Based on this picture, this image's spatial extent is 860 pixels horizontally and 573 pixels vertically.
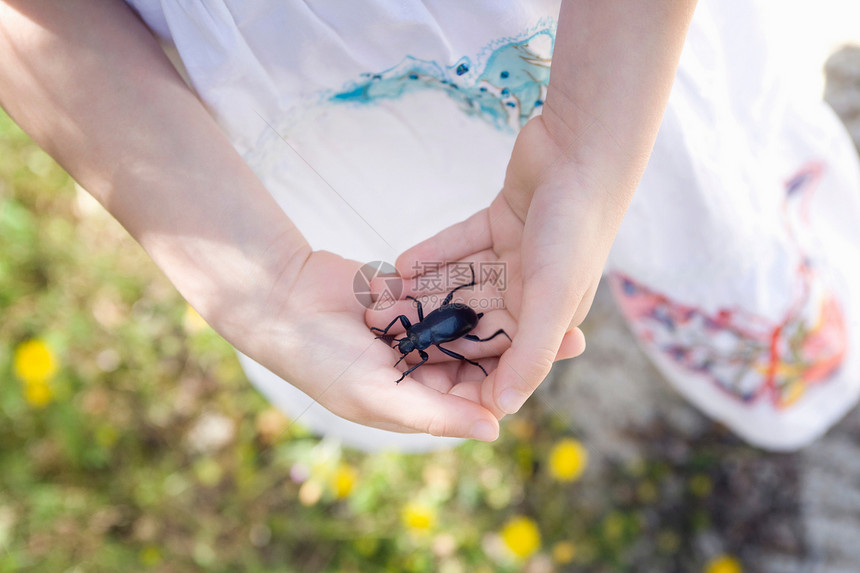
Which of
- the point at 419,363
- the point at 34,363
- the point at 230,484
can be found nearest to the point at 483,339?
the point at 419,363

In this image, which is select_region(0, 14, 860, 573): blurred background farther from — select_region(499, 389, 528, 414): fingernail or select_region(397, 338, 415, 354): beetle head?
select_region(499, 389, 528, 414): fingernail

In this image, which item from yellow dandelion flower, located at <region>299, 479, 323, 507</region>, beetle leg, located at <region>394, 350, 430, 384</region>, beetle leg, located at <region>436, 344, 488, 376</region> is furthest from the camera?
yellow dandelion flower, located at <region>299, 479, 323, 507</region>

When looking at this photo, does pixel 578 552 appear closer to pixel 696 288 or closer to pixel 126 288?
pixel 696 288

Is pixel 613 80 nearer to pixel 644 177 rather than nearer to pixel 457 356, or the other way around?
pixel 644 177

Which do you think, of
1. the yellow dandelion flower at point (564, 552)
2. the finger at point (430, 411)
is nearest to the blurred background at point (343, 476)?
the yellow dandelion flower at point (564, 552)

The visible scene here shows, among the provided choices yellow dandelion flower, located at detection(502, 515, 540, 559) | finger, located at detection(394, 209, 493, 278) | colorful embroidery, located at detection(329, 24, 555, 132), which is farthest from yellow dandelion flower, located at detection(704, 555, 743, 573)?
colorful embroidery, located at detection(329, 24, 555, 132)

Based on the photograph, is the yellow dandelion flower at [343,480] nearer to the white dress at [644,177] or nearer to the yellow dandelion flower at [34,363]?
the white dress at [644,177]
